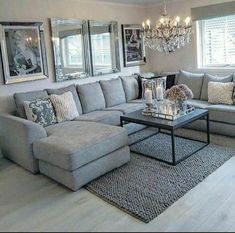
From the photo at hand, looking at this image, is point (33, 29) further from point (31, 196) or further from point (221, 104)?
point (221, 104)

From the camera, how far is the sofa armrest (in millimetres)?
3158

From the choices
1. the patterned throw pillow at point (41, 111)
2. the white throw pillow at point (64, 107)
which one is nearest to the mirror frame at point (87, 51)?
the white throw pillow at point (64, 107)

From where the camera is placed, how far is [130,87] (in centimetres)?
507

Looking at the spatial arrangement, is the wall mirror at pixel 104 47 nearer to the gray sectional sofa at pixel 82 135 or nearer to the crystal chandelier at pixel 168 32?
the gray sectional sofa at pixel 82 135

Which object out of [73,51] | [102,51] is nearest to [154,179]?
[73,51]

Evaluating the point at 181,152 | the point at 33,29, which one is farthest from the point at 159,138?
the point at 33,29

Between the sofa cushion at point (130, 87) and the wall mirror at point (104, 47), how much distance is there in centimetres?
33

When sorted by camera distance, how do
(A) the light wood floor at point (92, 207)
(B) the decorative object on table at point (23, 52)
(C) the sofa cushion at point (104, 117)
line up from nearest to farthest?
1. (A) the light wood floor at point (92, 207)
2. (B) the decorative object on table at point (23, 52)
3. (C) the sofa cushion at point (104, 117)

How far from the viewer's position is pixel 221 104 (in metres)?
Answer: 4.28

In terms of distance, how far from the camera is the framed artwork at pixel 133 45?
5.39 m

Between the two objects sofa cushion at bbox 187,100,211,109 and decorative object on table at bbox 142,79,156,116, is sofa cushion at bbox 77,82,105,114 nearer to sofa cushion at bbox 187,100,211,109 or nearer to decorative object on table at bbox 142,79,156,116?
decorative object on table at bbox 142,79,156,116

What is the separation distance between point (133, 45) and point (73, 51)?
1.48m

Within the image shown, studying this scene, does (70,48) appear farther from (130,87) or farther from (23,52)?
(130,87)

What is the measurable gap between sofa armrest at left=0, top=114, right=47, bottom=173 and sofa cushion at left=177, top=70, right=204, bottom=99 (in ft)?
9.04
